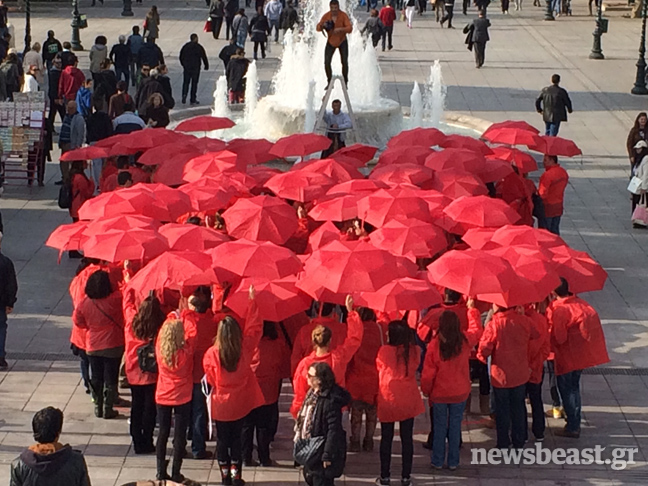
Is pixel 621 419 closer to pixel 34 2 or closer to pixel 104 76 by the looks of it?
pixel 104 76

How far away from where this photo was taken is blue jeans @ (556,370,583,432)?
10875 mm

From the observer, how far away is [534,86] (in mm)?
30141

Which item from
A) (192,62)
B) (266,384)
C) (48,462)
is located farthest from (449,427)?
(192,62)

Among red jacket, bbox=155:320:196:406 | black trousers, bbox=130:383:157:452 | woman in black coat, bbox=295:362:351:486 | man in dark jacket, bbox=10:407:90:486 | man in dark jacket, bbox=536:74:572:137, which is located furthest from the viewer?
man in dark jacket, bbox=536:74:572:137

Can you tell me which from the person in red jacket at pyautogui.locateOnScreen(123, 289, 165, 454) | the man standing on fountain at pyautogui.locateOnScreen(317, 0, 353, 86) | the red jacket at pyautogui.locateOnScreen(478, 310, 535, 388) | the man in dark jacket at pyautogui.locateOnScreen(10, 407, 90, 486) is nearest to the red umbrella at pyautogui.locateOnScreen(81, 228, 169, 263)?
the person in red jacket at pyautogui.locateOnScreen(123, 289, 165, 454)

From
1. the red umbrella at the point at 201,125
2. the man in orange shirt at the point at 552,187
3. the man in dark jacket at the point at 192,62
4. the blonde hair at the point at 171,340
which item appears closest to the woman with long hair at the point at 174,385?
the blonde hair at the point at 171,340

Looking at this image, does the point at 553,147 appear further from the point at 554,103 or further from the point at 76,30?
the point at 76,30

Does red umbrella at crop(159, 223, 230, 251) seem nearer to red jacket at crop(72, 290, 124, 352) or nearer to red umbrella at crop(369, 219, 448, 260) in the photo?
red jacket at crop(72, 290, 124, 352)

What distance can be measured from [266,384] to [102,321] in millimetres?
1712

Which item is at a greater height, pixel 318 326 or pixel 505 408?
pixel 318 326

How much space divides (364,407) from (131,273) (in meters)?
2.53

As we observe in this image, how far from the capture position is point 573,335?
1070 centimetres

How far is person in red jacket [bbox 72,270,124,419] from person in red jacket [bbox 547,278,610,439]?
3.80 m

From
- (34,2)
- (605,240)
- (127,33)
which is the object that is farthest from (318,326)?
(34,2)
